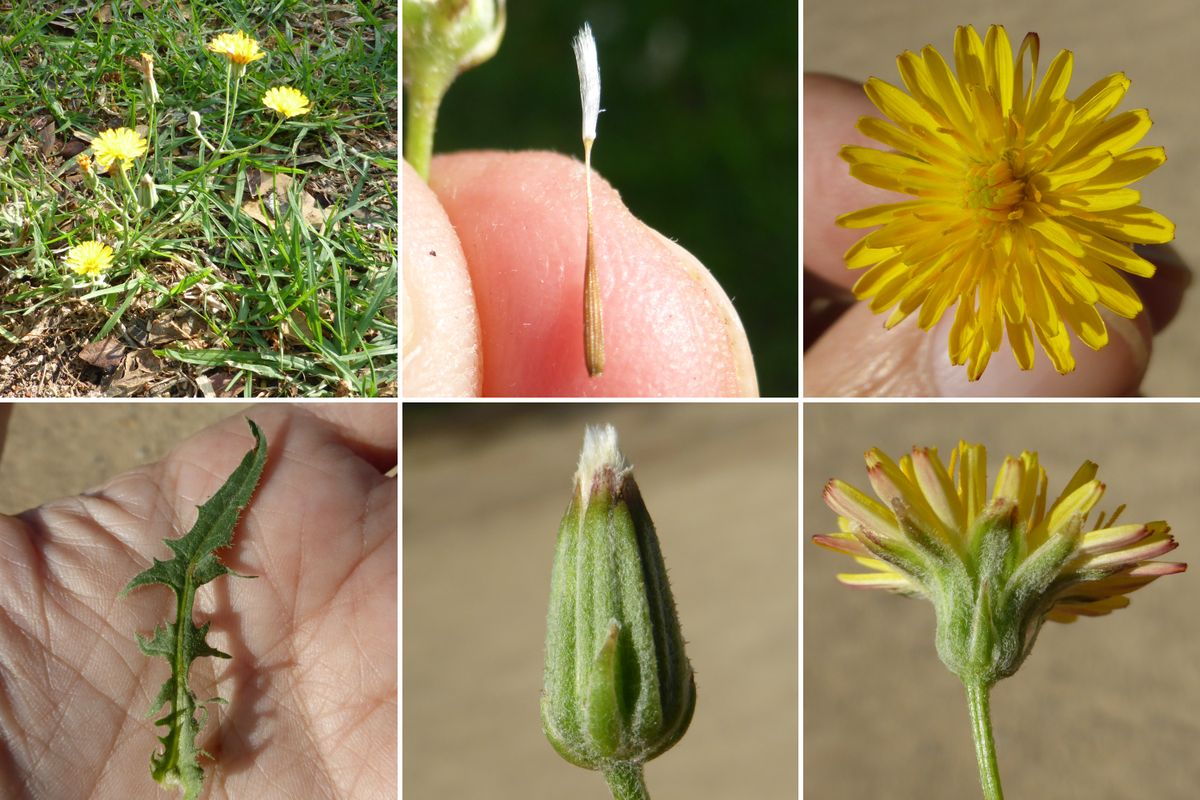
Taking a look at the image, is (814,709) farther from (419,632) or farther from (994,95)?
(994,95)

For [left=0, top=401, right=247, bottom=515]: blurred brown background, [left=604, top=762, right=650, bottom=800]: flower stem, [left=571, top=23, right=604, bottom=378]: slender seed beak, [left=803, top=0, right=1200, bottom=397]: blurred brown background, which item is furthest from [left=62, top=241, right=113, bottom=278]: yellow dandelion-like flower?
[left=803, top=0, right=1200, bottom=397]: blurred brown background

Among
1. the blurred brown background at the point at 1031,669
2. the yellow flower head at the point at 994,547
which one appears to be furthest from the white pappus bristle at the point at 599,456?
the blurred brown background at the point at 1031,669

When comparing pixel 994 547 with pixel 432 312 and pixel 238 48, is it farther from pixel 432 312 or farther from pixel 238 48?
pixel 238 48

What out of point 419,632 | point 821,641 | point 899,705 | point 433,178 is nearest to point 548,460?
point 419,632

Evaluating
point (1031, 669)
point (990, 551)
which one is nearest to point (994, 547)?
point (990, 551)

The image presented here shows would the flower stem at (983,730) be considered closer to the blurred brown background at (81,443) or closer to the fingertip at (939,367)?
the fingertip at (939,367)

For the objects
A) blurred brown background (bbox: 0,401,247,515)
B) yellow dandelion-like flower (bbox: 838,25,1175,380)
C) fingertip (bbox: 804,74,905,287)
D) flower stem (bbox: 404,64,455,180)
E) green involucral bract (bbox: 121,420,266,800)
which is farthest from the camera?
blurred brown background (bbox: 0,401,247,515)

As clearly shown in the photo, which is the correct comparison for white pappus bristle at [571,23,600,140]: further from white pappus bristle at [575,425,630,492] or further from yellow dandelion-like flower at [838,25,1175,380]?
white pappus bristle at [575,425,630,492]
